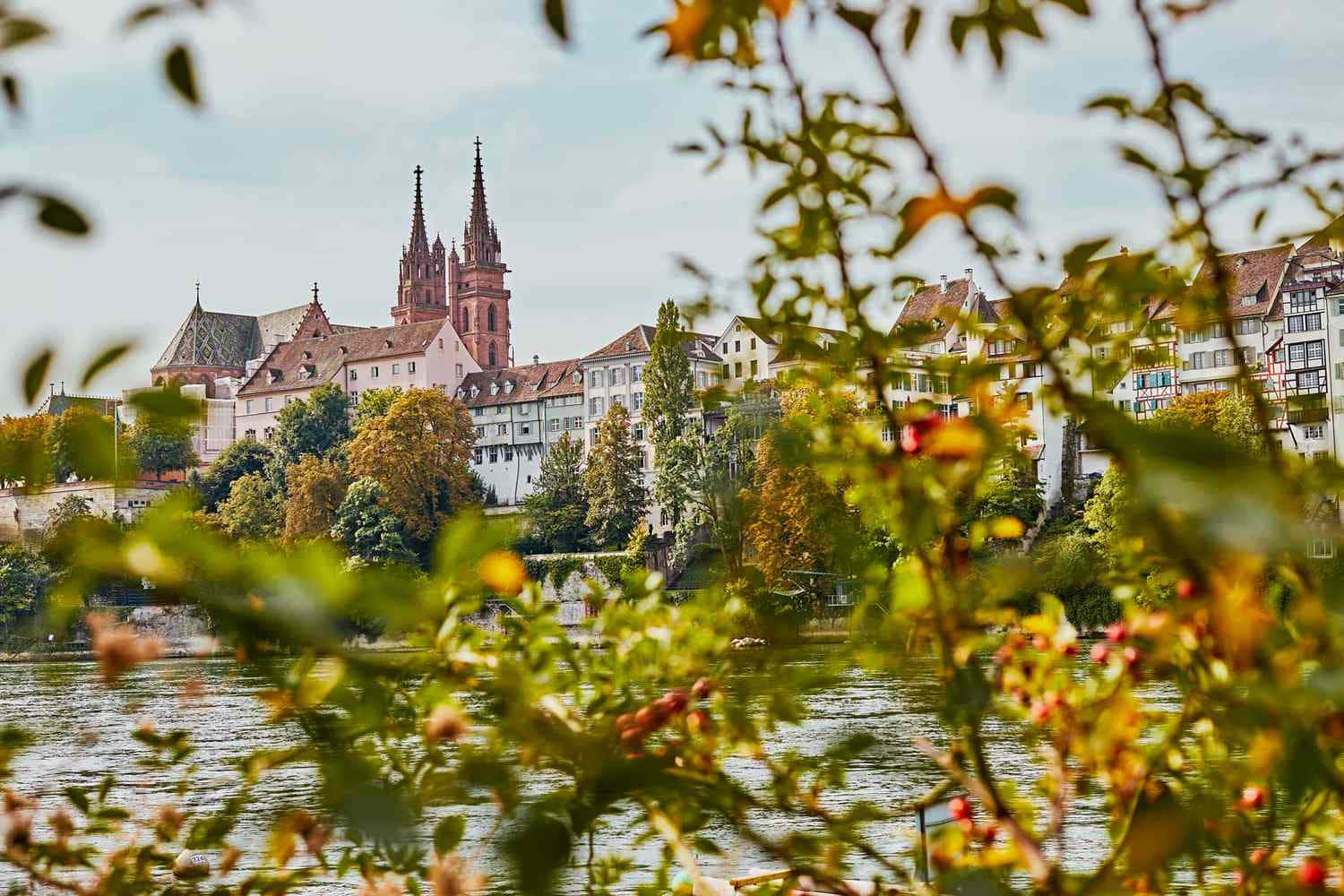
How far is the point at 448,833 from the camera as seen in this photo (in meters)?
1.00

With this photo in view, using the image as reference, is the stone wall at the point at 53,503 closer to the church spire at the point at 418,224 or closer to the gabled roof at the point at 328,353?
the gabled roof at the point at 328,353

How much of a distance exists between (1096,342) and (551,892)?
1431 millimetres

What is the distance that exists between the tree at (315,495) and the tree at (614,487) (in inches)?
385

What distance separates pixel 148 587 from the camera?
31.6 inches

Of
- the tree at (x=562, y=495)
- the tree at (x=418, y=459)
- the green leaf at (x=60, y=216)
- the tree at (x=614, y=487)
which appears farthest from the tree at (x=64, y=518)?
the tree at (x=614, y=487)

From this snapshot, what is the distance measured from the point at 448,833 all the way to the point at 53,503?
0.37m

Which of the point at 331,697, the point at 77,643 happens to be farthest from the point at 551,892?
the point at 77,643

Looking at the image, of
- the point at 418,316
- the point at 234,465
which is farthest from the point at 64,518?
the point at 418,316

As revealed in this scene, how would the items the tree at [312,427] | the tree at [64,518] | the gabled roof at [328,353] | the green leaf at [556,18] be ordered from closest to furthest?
the green leaf at [556,18] → the tree at [64,518] → the tree at [312,427] → the gabled roof at [328,353]

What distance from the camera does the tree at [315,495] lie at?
60.9 meters

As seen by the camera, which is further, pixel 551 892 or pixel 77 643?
pixel 77 643

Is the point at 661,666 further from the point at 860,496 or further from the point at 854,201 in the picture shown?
the point at 854,201

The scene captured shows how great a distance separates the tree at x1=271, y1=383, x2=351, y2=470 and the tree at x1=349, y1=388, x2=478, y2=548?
9.86 meters

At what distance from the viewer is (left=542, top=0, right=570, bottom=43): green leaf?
2.59ft
